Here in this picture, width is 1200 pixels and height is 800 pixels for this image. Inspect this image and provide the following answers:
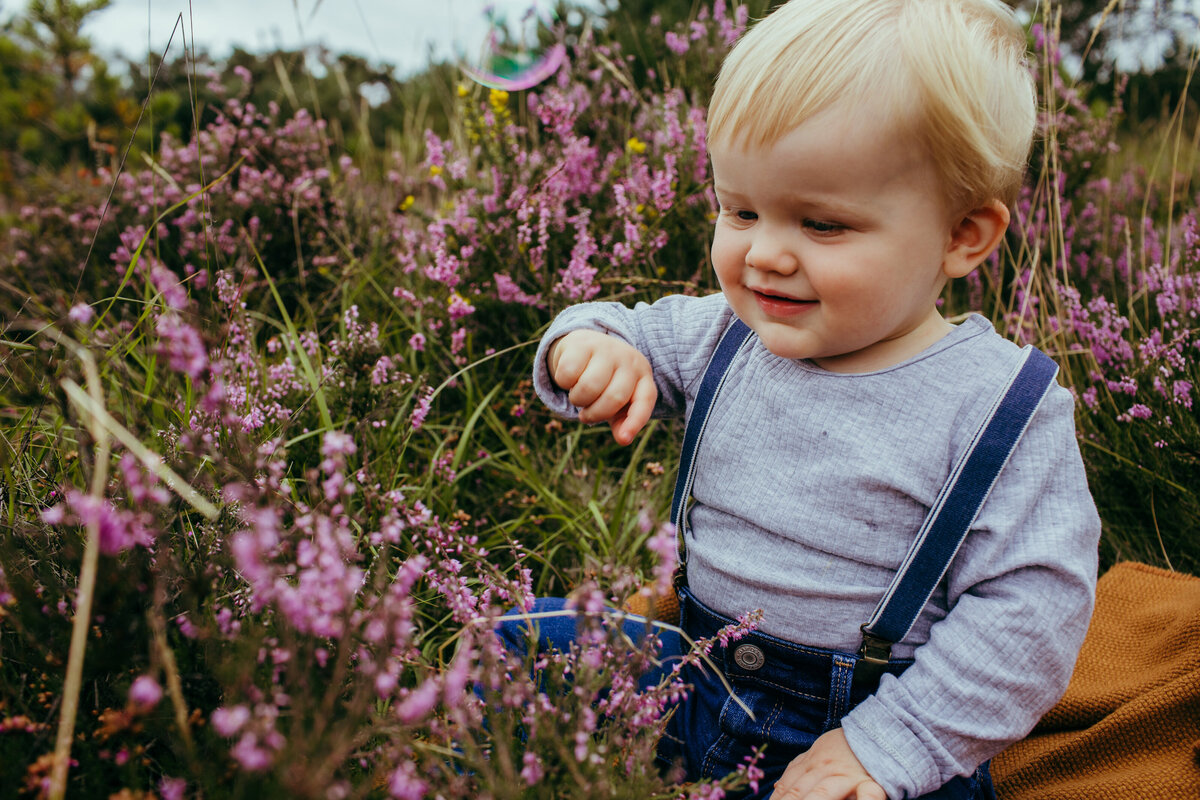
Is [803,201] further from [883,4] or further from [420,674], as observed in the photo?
[420,674]

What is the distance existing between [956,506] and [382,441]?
135cm

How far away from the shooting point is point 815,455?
57.3 inches

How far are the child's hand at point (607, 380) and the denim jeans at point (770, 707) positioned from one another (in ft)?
1.32

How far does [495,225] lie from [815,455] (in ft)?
5.29

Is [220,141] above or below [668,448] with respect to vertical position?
above

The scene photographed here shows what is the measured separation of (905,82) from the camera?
4.04 ft

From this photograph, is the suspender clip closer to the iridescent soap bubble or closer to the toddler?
the toddler

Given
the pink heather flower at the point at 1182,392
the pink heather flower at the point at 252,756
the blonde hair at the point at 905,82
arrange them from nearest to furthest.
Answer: the pink heather flower at the point at 252,756 < the blonde hair at the point at 905,82 < the pink heather flower at the point at 1182,392

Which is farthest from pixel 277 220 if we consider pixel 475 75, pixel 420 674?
pixel 420 674

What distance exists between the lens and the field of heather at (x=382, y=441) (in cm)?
93

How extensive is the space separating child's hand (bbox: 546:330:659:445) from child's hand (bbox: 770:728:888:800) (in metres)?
0.62

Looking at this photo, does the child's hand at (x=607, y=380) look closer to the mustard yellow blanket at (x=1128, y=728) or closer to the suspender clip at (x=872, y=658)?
the suspender clip at (x=872, y=658)

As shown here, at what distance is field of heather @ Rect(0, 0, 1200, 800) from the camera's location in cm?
93

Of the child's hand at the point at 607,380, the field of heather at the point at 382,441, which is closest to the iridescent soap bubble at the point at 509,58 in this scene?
the field of heather at the point at 382,441
